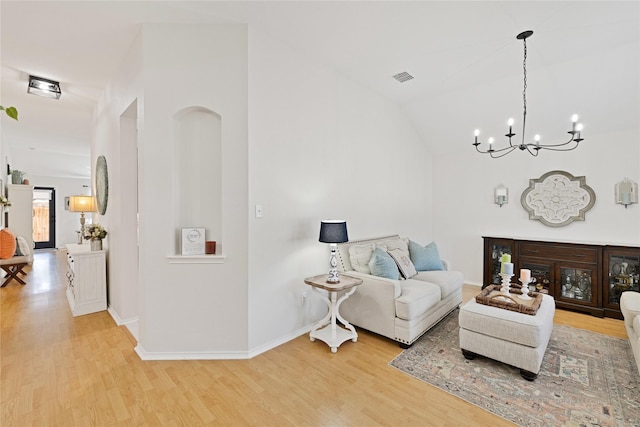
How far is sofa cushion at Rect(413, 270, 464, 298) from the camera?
3.55 metres

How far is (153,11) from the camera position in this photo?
2492mm

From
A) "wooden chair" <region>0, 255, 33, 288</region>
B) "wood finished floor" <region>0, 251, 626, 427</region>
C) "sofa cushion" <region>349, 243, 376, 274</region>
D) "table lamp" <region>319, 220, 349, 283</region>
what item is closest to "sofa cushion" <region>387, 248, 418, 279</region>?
"sofa cushion" <region>349, 243, 376, 274</region>

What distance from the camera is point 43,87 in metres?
3.74

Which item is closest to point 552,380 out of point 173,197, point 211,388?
point 211,388

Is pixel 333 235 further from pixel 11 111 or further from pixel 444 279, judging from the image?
pixel 11 111

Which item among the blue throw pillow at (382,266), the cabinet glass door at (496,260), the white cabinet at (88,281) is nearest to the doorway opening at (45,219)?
the white cabinet at (88,281)

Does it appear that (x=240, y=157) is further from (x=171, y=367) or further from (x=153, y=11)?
(x=171, y=367)

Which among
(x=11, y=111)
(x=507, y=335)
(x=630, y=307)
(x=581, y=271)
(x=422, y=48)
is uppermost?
(x=422, y=48)

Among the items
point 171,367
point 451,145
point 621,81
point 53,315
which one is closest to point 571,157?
point 621,81

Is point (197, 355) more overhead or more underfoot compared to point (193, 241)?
more underfoot

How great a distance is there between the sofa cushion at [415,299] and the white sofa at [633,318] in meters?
1.56

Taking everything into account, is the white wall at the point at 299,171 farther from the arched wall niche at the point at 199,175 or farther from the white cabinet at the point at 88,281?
the white cabinet at the point at 88,281

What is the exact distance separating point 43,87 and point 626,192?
7553mm

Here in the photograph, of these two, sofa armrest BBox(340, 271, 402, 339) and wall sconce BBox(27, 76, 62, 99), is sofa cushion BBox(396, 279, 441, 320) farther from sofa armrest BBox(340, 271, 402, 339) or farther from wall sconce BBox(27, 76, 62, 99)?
wall sconce BBox(27, 76, 62, 99)
